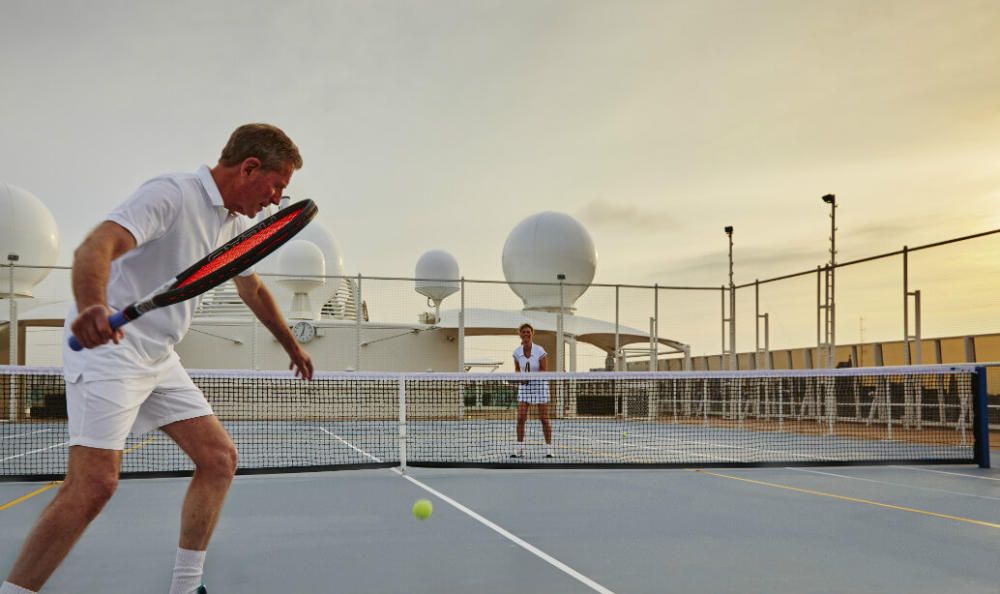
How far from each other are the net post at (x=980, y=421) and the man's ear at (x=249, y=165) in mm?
8323

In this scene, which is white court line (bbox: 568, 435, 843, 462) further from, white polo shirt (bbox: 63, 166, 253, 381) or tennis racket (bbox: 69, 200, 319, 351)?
white polo shirt (bbox: 63, 166, 253, 381)

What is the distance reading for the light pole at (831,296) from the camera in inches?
582

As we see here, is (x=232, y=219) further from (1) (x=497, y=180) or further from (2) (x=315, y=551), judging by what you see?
(1) (x=497, y=180)

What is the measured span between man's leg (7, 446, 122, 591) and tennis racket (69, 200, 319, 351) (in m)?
0.41

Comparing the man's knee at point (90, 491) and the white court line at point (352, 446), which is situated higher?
the man's knee at point (90, 491)

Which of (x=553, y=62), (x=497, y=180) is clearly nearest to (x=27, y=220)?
(x=497, y=180)

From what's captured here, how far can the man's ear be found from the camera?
2607mm

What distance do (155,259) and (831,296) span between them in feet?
46.1

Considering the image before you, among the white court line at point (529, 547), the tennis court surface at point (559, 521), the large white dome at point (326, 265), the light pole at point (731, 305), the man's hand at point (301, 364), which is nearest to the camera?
the man's hand at point (301, 364)

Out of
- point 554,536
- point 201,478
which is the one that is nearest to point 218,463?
point 201,478

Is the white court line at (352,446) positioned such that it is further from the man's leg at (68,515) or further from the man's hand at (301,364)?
the man's leg at (68,515)

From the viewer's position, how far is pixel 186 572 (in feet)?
9.29

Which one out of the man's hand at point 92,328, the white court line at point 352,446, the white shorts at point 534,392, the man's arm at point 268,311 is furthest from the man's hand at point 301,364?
the white shorts at point 534,392

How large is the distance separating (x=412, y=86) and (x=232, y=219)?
32.4ft
